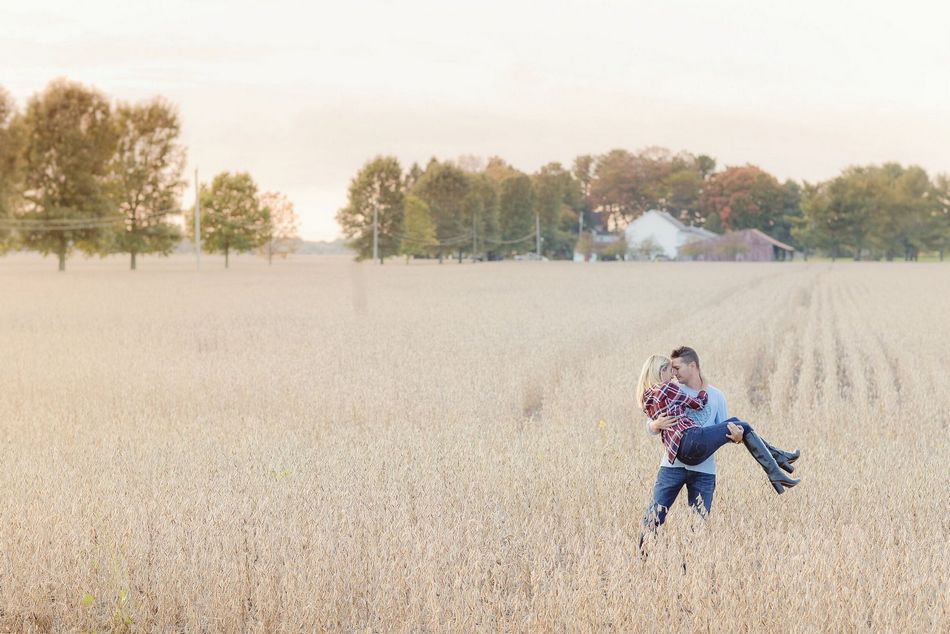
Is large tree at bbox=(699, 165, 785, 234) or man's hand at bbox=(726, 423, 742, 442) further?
large tree at bbox=(699, 165, 785, 234)

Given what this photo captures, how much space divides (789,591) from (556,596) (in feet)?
4.05

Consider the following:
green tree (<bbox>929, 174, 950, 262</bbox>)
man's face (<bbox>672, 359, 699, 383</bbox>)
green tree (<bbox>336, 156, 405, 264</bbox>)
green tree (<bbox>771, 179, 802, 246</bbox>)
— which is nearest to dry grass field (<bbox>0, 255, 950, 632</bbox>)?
man's face (<bbox>672, 359, 699, 383</bbox>)

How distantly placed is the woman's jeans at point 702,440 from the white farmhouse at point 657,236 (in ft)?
390

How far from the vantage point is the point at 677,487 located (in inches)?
221

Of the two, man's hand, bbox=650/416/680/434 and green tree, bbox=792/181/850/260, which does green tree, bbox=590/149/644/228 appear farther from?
man's hand, bbox=650/416/680/434

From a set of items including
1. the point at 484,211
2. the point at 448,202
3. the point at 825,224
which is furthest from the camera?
the point at 825,224

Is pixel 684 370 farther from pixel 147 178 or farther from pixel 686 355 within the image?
pixel 147 178

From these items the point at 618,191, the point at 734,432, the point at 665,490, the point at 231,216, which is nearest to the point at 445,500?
the point at 665,490

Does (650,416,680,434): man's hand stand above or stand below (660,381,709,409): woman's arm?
below

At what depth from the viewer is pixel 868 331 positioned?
23047 millimetres

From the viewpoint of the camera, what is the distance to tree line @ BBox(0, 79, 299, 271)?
203 ft

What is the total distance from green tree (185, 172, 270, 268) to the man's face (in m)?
88.8

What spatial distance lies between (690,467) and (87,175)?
68.0 metres

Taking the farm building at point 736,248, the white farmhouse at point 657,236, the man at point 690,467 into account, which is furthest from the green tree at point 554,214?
the man at point 690,467
